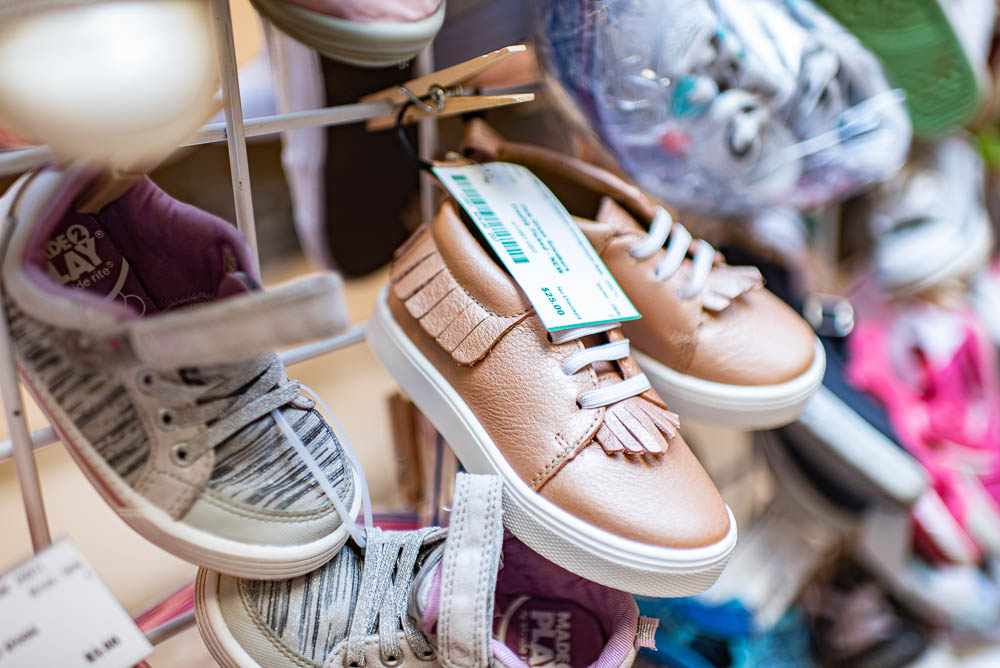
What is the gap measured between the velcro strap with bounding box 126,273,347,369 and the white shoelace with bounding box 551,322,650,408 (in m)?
0.16

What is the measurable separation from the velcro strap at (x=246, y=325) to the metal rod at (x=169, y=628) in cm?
22

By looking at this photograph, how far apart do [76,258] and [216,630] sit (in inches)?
7.2

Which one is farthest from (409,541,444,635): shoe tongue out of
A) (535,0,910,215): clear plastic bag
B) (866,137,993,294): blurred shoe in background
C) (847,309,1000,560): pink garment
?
(866,137,993,294): blurred shoe in background

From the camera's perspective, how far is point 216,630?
0.31 meters

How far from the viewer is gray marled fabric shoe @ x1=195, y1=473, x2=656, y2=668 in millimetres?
307

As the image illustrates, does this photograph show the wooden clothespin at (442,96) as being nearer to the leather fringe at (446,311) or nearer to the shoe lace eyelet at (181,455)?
the leather fringe at (446,311)

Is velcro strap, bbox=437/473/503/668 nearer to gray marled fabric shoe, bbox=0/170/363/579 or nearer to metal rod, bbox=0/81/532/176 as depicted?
gray marled fabric shoe, bbox=0/170/363/579

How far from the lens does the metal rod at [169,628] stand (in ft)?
1.23

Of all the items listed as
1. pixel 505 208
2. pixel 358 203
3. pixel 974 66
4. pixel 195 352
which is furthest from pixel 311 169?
pixel 974 66

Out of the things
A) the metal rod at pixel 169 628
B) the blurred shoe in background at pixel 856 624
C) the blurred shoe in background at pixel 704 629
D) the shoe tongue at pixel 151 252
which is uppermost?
the shoe tongue at pixel 151 252

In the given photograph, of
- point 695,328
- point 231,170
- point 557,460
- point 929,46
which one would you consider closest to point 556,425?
point 557,460

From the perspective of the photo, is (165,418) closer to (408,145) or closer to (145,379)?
(145,379)

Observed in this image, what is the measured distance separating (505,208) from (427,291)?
0.24 ft

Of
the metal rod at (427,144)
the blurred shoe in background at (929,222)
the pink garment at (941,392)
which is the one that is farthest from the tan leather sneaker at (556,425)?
the blurred shoe in background at (929,222)
